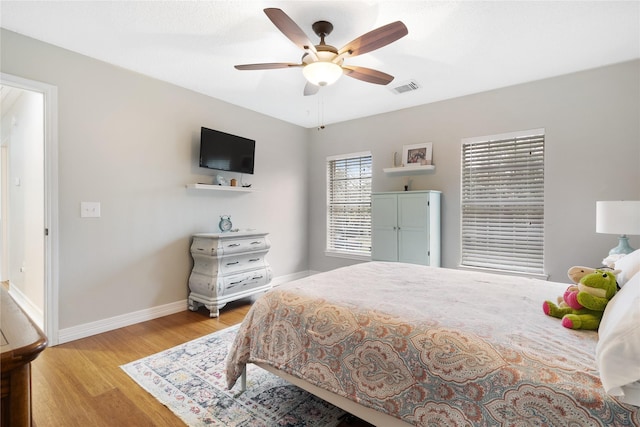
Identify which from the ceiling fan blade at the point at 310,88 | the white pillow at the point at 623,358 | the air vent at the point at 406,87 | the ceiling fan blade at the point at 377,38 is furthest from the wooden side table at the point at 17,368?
the air vent at the point at 406,87

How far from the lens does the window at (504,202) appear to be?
11.1 feet

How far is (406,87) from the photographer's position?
3480 millimetres

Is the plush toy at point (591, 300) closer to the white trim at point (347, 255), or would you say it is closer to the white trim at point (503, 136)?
the white trim at point (503, 136)

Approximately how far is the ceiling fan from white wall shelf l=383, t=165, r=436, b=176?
5.51 ft

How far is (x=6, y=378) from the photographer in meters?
0.64

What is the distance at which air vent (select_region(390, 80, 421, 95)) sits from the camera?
338 cm

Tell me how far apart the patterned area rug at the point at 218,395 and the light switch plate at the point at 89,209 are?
1436 mm

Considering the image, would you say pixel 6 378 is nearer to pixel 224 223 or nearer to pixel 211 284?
pixel 211 284

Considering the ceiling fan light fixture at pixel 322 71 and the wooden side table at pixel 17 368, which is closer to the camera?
the wooden side table at pixel 17 368

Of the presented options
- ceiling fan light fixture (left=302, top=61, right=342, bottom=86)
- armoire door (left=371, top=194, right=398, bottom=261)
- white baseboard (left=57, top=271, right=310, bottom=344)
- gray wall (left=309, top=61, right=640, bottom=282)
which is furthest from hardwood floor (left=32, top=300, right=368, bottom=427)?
gray wall (left=309, top=61, right=640, bottom=282)

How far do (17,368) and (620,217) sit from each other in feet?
11.1

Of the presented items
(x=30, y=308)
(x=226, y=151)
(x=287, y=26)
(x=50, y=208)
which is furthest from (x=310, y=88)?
(x=30, y=308)

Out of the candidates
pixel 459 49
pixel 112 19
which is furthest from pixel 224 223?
pixel 459 49

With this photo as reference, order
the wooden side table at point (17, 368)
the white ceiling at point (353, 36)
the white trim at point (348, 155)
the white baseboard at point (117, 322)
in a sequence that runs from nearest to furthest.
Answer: the wooden side table at point (17, 368) < the white ceiling at point (353, 36) < the white baseboard at point (117, 322) < the white trim at point (348, 155)
